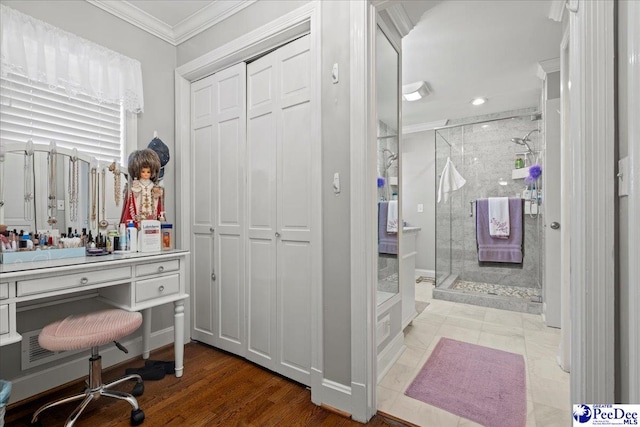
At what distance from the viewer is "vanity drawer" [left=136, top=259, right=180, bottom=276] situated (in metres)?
1.79

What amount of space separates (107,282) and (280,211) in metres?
1.05

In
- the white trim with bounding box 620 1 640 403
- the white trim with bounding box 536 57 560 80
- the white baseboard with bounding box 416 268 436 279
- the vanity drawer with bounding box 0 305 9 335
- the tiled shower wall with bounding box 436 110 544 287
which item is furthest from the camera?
the white baseboard with bounding box 416 268 436 279

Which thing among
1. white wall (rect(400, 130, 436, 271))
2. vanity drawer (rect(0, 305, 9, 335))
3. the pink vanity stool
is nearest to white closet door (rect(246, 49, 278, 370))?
the pink vanity stool

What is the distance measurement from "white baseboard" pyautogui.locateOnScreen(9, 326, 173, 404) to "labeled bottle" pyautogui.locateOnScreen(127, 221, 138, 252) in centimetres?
79

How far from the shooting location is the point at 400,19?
219 centimetres

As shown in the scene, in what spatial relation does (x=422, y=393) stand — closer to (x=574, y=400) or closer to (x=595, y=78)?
(x=574, y=400)

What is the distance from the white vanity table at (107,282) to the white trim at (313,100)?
645 millimetres

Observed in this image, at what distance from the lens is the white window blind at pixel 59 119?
1758mm

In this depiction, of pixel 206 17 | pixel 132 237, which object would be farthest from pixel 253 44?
pixel 132 237

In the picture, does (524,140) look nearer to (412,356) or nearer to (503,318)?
(503,318)

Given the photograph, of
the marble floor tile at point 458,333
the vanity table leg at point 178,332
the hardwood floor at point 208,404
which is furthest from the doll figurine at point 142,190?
the marble floor tile at point 458,333

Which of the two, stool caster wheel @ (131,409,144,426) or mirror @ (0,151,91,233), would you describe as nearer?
stool caster wheel @ (131,409,144,426)

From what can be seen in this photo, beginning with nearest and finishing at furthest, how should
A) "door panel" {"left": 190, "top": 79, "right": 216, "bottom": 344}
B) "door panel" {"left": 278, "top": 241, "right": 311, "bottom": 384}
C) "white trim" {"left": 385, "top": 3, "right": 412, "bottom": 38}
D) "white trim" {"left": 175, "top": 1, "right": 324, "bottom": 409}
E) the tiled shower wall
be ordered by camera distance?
"white trim" {"left": 175, "top": 1, "right": 324, "bottom": 409}, "door panel" {"left": 278, "top": 241, "right": 311, "bottom": 384}, "white trim" {"left": 385, "top": 3, "right": 412, "bottom": 38}, "door panel" {"left": 190, "top": 79, "right": 216, "bottom": 344}, the tiled shower wall

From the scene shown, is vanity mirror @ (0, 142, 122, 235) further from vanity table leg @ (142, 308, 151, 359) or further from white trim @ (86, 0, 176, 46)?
white trim @ (86, 0, 176, 46)
